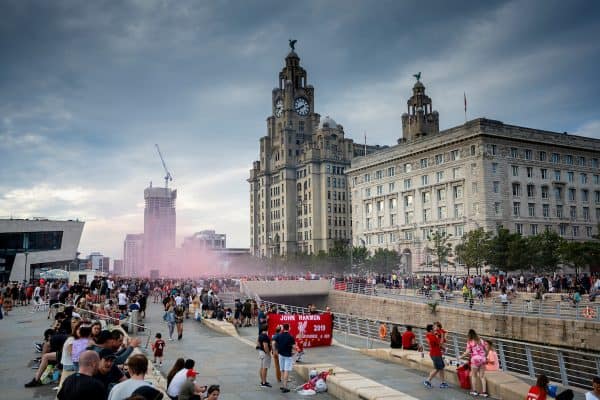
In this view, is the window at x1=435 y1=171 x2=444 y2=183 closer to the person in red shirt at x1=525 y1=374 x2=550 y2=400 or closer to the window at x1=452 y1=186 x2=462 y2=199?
the window at x1=452 y1=186 x2=462 y2=199

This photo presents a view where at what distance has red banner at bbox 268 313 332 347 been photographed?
72.7 ft

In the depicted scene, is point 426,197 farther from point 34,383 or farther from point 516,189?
point 34,383

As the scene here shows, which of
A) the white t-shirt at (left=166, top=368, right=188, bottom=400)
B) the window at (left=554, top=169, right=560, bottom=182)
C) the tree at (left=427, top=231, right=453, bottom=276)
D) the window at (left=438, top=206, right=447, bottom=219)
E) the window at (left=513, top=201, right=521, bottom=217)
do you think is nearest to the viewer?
the white t-shirt at (left=166, top=368, right=188, bottom=400)

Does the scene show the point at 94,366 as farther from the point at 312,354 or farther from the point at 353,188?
the point at 353,188

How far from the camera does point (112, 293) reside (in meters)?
36.9

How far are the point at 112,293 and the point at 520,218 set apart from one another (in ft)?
170

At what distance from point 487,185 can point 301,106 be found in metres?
71.9

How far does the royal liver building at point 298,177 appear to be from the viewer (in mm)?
116750

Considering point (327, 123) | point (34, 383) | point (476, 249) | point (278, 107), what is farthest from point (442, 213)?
point (278, 107)

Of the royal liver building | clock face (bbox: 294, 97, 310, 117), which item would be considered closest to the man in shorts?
the royal liver building

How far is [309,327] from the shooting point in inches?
887

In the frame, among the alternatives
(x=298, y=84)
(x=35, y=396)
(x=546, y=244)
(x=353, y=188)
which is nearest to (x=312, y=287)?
(x=546, y=244)

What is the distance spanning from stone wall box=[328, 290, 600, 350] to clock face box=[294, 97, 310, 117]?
3418 inches

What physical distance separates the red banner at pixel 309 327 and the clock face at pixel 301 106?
110 meters
